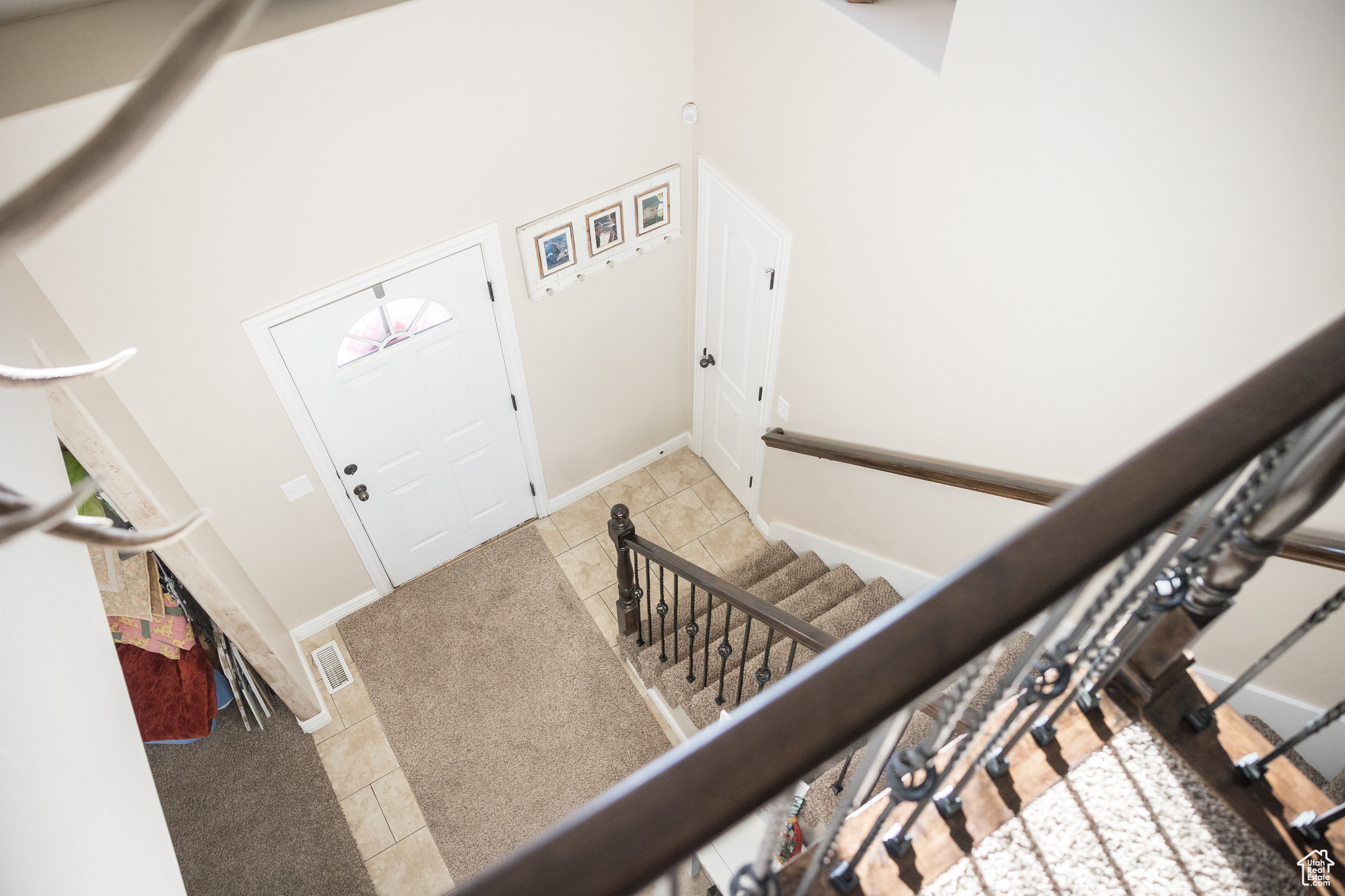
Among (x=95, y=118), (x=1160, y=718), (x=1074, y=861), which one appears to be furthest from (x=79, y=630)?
(x=1160, y=718)

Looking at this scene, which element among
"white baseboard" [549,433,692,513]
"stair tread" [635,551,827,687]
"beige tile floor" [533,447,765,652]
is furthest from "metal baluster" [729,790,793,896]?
"white baseboard" [549,433,692,513]

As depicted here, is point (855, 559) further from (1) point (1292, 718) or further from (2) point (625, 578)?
(1) point (1292, 718)

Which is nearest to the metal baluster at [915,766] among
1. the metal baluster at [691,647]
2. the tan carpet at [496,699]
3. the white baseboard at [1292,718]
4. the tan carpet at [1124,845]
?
the tan carpet at [1124,845]

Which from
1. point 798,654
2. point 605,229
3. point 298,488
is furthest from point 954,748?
point 298,488

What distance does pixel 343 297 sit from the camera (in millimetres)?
3695

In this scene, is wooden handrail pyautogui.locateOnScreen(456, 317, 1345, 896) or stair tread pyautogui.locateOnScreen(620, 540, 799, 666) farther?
stair tread pyautogui.locateOnScreen(620, 540, 799, 666)

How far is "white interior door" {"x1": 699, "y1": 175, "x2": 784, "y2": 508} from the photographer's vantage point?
422 centimetres

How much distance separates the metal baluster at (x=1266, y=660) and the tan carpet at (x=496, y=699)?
10.8ft

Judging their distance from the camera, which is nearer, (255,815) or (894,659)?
(894,659)

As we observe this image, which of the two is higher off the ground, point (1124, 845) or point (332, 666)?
point (1124, 845)

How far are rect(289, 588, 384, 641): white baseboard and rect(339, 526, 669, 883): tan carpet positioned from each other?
5cm

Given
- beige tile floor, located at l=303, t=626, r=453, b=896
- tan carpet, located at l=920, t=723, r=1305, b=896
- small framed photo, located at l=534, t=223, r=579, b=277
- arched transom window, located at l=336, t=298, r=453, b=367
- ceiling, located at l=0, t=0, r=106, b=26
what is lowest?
beige tile floor, located at l=303, t=626, r=453, b=896

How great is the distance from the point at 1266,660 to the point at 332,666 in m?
4.68

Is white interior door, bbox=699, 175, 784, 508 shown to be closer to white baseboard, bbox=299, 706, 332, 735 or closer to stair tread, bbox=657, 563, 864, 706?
stair tread, bbox=657, 563, 864, 706
